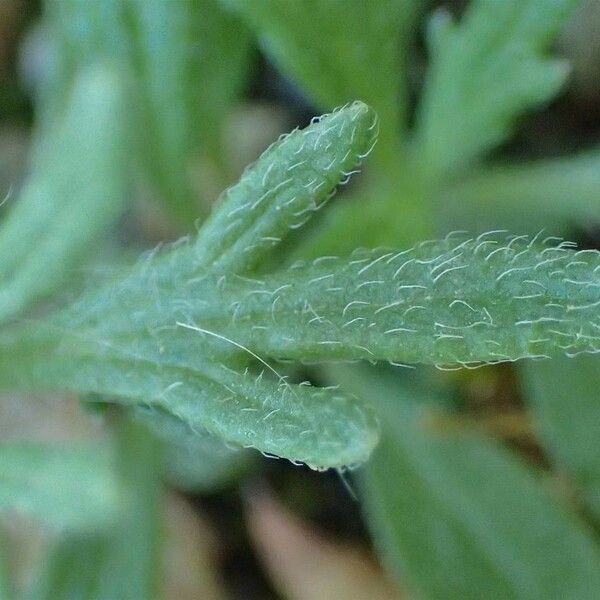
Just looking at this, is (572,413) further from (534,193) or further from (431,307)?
(431,307)

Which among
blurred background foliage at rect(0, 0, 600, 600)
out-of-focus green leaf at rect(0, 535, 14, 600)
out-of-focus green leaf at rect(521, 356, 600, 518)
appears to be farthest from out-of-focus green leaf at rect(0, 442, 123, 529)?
out-of-focus green leaf at rect(521, 356, 600, 518)

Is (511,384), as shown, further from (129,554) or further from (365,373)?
(129,554)

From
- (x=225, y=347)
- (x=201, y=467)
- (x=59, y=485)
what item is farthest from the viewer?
(x=201, y=467)

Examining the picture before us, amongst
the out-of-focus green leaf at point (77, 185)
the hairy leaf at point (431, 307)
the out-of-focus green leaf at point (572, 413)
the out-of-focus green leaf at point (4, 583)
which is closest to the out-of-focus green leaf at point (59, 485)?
the out-of-focus green leaf at point (4, 583)

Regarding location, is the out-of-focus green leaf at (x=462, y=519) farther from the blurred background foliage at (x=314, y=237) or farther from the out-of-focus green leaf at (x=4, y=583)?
the out-of-focus green leaf at (x=4, y=583)

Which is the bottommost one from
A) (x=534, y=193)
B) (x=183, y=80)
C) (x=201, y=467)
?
(x=201, y=467)

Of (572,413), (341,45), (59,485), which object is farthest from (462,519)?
(341,45)

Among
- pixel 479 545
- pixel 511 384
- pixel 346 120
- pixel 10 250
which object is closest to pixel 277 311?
pixel 346 120
